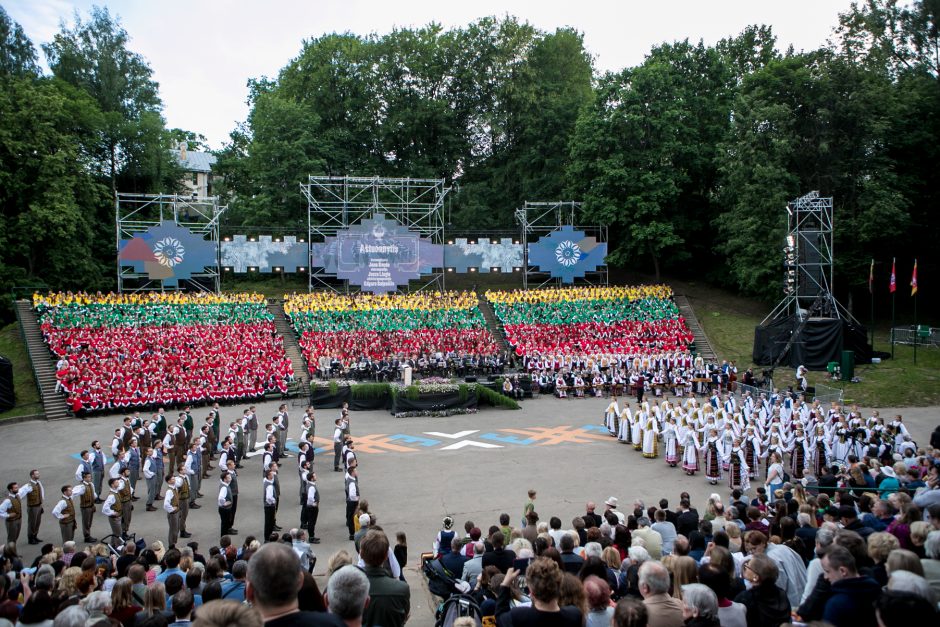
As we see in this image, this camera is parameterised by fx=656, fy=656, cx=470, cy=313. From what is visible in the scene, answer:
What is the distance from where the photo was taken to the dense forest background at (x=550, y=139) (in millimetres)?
32594

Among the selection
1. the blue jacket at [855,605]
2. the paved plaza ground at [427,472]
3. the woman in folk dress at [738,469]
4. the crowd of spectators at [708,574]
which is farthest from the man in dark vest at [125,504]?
the woman in folk dress at [738,469]

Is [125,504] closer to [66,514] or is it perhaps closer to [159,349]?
[66,514]

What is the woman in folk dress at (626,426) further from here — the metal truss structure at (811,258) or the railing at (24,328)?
the railing at (24,328)

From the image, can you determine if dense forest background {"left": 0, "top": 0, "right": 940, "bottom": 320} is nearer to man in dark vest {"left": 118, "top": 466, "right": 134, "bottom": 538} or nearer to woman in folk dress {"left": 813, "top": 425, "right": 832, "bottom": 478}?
woman in folk dress {"left": 813, "top": 425, "right": 832, "bottom": 478}

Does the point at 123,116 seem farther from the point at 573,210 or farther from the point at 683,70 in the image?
the point at 683,70

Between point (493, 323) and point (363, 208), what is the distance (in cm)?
1179

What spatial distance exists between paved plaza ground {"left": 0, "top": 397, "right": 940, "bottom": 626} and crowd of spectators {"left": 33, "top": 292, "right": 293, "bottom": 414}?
5.07 ft

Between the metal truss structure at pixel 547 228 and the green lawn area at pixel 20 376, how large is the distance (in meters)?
23.7

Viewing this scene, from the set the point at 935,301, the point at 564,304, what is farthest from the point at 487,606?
the point at 935,301

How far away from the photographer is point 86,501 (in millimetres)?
11438

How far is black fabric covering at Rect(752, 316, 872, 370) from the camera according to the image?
2694 cm

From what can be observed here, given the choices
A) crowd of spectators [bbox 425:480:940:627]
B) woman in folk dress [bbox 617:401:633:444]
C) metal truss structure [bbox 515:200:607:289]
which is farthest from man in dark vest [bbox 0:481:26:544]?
metal truss structure [bbox 515:200:607:289]

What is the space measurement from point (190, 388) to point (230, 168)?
2862 cm

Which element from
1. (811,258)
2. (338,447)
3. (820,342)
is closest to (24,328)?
(338,447)
